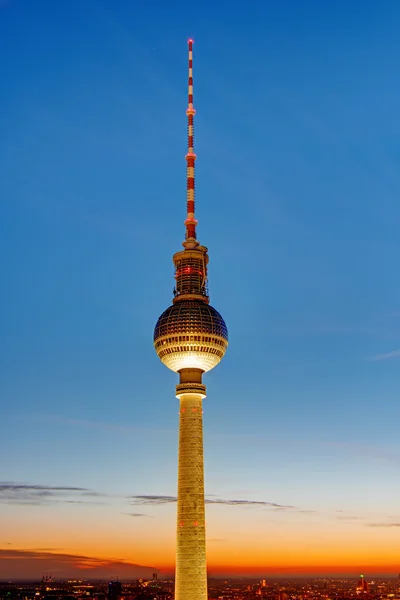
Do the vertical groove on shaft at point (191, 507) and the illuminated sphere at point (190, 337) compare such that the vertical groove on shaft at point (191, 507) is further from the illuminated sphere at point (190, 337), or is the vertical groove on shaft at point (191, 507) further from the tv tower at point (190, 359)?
the illuminated sphere at point (190, 337)

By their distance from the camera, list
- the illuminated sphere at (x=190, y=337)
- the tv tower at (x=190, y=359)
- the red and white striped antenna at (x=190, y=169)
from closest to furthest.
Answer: the tv tower at (x=190, y=359)
the illuminated sphere at (x=190, y=337)
the red and white striped antenna at (x=190, y=169)

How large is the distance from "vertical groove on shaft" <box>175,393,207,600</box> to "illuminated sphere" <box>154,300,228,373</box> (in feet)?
18.4

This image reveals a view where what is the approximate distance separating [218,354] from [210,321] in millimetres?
5207

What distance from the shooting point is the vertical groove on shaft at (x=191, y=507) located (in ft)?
353

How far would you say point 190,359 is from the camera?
117 meters

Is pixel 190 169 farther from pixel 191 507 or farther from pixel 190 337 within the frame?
pixel 191 507

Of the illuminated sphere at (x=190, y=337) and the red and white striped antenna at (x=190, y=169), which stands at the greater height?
the red and white striped antenna at (x=190, y=169)

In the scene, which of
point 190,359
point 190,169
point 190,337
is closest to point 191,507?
point 190,359

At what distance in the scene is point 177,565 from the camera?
108750 millimetres

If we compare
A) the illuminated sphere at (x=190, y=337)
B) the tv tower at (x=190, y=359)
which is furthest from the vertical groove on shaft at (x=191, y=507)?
the illuminated sphere at (x=190, y=337)

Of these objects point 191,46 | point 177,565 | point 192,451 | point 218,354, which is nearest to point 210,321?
point 218,354

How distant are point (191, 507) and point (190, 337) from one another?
24606 mm

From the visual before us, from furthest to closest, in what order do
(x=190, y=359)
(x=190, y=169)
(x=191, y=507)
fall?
(x=190, y=169) → (x=190, y=359) → (x=191, y=507)

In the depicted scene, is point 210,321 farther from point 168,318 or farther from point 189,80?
point 189,80
